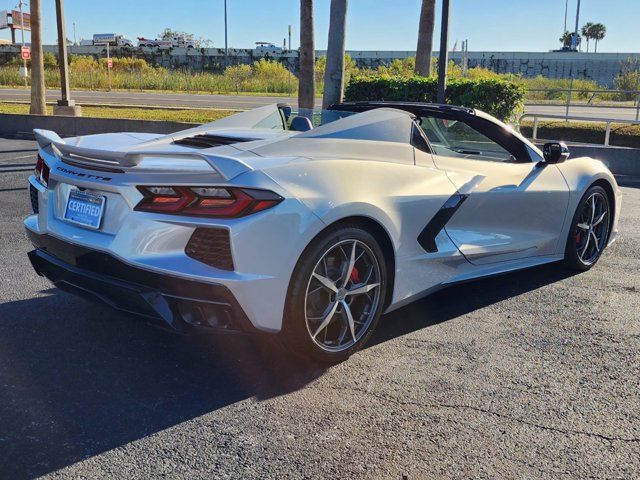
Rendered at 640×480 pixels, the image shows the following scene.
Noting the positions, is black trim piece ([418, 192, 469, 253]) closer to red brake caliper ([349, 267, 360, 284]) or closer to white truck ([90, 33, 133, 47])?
red brake caliper ([349, 267, 360, 284])

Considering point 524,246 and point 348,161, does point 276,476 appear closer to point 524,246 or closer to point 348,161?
point 348,161

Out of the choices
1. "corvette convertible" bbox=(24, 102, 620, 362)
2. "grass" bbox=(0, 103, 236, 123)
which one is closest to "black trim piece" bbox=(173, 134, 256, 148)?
"corvette convertible" bbox=(24, 102, 620, 362)

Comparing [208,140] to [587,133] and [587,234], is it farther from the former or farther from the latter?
[587,133]

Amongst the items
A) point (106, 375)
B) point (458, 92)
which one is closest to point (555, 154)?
point (106, 375)

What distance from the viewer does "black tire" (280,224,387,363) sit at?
330cm

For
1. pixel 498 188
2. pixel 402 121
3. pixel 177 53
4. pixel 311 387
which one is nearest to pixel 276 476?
pixel 311 387

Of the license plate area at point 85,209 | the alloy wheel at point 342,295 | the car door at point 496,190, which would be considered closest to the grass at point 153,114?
the car door at point 496,190

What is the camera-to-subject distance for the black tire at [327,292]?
10.8ft

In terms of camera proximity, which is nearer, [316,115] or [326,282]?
[326,282]

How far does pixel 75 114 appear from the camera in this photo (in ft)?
64.9

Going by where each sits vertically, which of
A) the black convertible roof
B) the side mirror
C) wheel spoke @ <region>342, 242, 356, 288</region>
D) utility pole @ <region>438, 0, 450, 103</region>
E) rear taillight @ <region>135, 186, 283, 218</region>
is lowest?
wheel spoke @ <region>342, 242, 356, 288</region>

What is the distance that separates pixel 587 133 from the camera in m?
17.0

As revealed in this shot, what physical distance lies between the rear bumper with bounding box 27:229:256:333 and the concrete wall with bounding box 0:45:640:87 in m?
48.7

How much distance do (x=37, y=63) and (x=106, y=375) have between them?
1783 centimetres
